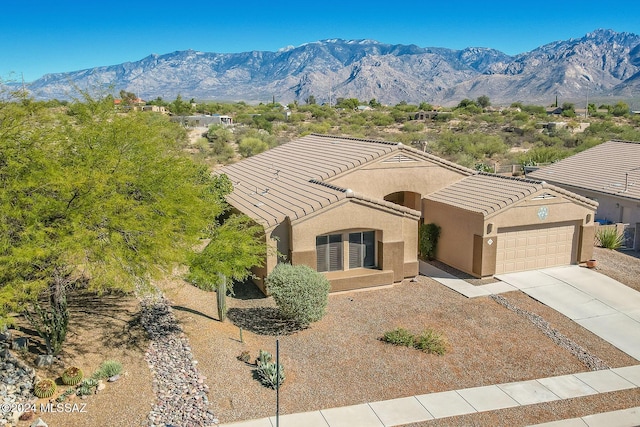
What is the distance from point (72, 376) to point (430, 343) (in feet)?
27.4

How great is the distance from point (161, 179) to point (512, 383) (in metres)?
9.29

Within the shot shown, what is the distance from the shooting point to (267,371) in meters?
12.6

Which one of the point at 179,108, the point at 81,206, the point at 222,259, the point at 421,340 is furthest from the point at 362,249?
the point at 179,108

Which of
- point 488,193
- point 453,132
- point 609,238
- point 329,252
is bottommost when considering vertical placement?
point 609,238

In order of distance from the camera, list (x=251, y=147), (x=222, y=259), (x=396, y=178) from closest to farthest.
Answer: (x=222, y=259) → (x=396, y=178) → (x=251, y=147)

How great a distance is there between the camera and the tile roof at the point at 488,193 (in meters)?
20.3

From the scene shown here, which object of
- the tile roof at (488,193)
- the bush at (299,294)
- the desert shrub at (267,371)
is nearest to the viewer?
the desert shrub at (267,371)

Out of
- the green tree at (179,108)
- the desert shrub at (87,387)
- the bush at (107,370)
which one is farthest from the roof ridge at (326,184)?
the green tree at (179,108)

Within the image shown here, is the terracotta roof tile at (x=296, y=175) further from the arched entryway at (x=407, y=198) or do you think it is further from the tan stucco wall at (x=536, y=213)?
the tan stucco wall at (x=536, y=213)

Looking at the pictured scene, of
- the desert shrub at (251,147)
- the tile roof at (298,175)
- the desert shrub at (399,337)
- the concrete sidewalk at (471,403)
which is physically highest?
the tile roof at (298,175)

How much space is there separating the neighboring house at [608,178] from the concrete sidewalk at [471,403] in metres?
13.1

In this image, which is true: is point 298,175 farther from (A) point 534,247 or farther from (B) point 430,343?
(B) point 430,343

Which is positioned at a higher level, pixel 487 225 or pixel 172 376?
pixel 487 225

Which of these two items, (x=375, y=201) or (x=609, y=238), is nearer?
(x=375, y=201)
